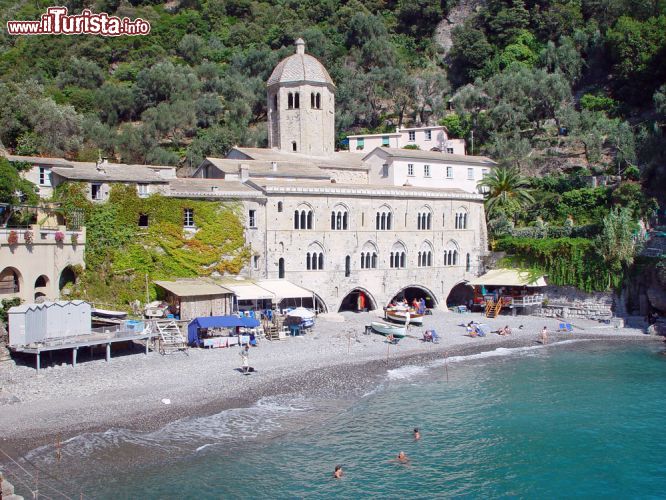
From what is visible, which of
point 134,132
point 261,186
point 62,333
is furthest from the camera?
point 134,132

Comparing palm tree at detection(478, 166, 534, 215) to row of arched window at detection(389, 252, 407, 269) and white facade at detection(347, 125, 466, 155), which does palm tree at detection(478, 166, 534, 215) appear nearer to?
row of arched window at detection(389, 252, 407, 269)

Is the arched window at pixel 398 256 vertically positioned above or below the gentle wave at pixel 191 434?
above

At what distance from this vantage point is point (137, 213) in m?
38.7

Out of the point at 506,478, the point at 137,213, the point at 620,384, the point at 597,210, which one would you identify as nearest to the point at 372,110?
the point at 597,210

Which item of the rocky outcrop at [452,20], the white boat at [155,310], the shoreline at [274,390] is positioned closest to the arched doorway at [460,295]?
the shoreline at [274,390]

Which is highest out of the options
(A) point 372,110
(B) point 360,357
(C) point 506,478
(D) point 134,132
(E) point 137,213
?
(A) point 372,110

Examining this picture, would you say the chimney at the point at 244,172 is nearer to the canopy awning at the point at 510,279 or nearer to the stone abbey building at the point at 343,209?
the stone abbey building at the point at 343,209

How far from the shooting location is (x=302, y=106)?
5419cm

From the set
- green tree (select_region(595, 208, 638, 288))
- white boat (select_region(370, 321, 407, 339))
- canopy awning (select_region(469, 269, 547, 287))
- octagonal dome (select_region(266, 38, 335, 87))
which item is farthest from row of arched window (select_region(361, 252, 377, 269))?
octagonal dome (select_region(266, 38, 335, 87))

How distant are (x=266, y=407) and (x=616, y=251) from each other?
28.2 meters

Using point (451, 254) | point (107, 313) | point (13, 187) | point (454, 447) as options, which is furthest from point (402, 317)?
point (13, 187)

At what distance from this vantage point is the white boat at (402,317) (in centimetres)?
4262

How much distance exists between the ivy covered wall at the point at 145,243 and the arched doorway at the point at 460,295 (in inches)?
698

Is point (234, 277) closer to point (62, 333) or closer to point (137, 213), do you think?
point (137, 213)
